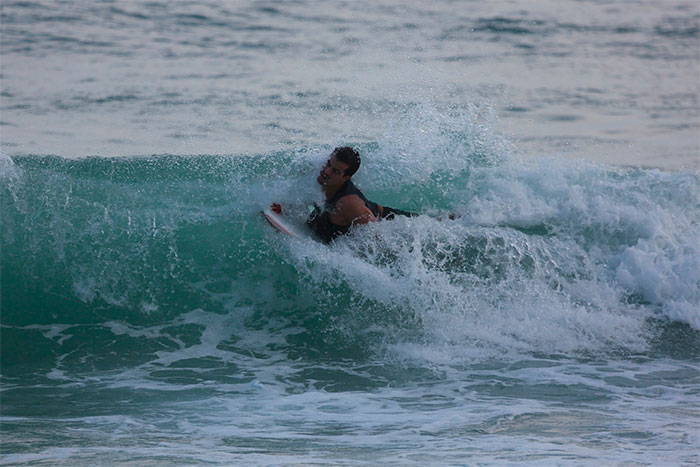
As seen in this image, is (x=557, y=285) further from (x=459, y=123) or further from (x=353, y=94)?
(x=353, y=94)

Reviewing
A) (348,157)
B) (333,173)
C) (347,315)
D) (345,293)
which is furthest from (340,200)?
(347,315)

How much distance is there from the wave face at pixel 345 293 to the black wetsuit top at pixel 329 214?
102 mm

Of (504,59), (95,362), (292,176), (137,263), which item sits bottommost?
(95,362)

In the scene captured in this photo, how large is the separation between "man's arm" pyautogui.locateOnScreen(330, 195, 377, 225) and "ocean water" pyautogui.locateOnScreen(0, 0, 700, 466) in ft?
0.50

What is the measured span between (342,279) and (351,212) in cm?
63

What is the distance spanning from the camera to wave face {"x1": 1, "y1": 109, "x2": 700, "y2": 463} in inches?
226

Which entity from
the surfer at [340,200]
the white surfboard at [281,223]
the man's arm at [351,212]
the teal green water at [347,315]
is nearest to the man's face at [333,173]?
the surfer at [340,200]

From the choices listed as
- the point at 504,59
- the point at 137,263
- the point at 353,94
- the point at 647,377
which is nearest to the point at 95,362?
the point at 137,263

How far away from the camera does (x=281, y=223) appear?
25.1 feet

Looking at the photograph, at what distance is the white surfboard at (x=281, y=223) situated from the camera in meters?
7.54

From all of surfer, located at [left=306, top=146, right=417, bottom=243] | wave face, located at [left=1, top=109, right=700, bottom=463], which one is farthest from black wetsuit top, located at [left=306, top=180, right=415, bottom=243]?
wave face, located at [left=1, top=109, right=700, bottom=463]

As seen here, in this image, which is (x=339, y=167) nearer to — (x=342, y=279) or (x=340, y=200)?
(x=340, y=200)

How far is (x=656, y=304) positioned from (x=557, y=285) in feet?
3.63

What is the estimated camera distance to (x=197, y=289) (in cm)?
809
